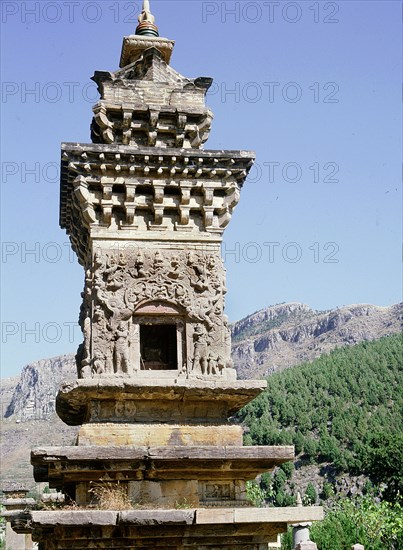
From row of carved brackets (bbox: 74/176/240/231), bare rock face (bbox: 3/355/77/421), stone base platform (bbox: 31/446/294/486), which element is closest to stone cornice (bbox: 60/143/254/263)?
row of carved brackets (bbox: 74/176/240/231)

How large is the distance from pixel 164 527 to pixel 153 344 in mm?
3629

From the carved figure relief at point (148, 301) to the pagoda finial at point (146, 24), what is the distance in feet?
16.8

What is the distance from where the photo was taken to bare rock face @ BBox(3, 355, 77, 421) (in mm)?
172625

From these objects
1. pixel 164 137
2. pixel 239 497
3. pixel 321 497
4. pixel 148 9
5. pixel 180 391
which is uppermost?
pixel 148 9

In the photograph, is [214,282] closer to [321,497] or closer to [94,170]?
[94,170]

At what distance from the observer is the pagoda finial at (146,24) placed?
14430mm

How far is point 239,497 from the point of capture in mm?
10969

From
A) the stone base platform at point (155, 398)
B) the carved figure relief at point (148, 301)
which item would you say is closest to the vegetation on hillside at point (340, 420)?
the stone base platform at point (155, 398)

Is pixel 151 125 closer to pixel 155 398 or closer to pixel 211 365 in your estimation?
pixel 211 365

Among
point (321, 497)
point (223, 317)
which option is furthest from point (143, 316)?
point (321, 497)

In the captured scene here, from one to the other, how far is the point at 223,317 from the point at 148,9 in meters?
6.99

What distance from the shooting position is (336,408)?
99.1 metres

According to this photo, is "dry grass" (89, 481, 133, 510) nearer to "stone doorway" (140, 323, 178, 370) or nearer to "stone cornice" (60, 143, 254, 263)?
"stone doorway" (140, 323, 178, 370)

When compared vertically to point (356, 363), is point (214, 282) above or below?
below
